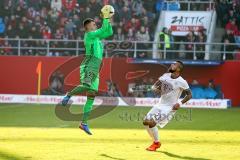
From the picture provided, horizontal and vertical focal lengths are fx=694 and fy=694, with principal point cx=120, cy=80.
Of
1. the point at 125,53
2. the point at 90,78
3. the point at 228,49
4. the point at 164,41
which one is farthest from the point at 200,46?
the point at 90,78

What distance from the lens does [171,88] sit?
Answer: 13.8m

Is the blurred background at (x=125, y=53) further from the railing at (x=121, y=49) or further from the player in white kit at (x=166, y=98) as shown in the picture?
the player in white kit at (x=166, y=98)

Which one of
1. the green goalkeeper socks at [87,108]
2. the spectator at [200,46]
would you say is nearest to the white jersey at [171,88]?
the green goalkeeper socks at [87,108]

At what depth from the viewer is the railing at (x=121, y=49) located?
Result: 29717 millimetres

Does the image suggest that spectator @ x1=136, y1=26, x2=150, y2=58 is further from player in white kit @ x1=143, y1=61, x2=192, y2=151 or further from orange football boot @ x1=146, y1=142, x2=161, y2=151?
orange football boot @ x1=146, y1=142, x2=161, y2=151

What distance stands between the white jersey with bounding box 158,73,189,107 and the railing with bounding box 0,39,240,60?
15092 mm

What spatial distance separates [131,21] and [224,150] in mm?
17781

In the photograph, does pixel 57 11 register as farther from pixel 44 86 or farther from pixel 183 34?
pixel 183 34

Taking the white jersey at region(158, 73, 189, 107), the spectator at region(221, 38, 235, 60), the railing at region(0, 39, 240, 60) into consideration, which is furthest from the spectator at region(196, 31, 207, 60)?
the white jersey at region(158, 73, 189, 107)

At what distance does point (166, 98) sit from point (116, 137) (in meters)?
2.84

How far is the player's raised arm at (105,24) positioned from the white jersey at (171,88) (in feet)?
6.52

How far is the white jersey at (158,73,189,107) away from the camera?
45.3ft

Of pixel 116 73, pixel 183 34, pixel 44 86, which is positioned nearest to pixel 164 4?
pixel 183 34

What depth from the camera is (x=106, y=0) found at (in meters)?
32.3
